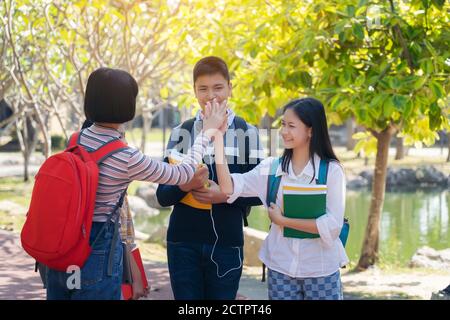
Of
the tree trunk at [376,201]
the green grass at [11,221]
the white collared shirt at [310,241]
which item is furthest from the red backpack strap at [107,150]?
the green grass at [11,221]

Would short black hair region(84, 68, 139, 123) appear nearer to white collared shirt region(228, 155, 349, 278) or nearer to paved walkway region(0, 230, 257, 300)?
white collared shirt region(228, 155, 349, 278)

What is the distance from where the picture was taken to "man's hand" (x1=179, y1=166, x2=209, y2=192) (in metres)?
3.27

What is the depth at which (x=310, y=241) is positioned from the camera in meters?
3.36

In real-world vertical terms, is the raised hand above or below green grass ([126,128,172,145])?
above

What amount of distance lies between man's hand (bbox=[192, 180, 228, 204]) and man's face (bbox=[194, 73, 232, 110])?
1.41ft

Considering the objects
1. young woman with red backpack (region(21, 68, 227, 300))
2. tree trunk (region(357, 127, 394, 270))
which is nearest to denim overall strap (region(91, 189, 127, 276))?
young woman with red backpack (region(21, 68, 227, 300))

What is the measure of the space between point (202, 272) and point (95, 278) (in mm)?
734

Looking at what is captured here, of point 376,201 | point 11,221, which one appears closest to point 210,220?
point 376,201

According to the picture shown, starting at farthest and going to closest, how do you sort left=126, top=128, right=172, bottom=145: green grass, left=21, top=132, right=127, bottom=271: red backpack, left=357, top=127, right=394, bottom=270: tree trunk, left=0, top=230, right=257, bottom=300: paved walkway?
1. left=126, top=128, right=172, bottom=145: green grass
2. left=357, top=127, right=394, bottom=270: tree trunk
3. left=0, top=230, right=257, bottom=300: paved walkway
4. left=21, top=132, right=127, bottom=271: red backpack

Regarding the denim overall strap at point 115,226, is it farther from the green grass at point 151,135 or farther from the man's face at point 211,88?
the green grass at point 151,135

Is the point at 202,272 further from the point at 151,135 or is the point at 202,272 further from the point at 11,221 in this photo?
the point at 151,135

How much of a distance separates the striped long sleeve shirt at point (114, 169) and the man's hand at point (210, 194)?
0.34m
